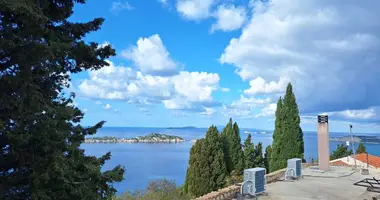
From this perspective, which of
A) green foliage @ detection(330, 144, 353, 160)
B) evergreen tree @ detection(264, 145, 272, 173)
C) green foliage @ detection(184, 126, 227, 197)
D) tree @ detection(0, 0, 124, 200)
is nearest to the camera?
tree @ detection(0, 0, 124, 200)

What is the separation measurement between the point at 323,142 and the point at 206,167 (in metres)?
5.23

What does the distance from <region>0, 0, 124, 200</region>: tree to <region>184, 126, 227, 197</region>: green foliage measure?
473 inches

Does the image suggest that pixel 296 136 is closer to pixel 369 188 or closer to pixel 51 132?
pixel 369 188

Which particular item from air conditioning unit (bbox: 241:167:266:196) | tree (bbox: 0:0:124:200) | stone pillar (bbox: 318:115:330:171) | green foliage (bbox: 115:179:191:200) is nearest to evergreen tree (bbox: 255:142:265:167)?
stone pillar (bbox: 318:115:330:171)

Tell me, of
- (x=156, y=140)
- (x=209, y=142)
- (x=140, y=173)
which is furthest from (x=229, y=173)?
(x=156, y=140)

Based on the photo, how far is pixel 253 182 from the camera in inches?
352

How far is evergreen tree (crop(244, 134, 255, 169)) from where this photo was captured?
66.8 feet

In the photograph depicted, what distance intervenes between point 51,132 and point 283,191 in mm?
7575

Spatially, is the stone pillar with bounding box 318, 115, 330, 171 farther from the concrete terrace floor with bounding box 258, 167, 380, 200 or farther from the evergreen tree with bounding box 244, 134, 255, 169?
the evergreen tree with bounding box 244, 134, 255, 169

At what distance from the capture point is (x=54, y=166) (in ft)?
13.2

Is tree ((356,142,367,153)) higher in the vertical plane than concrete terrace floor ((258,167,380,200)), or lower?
higher

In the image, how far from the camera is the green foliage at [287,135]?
20766mm

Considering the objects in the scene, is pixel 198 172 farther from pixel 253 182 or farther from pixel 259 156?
pixel 253 182

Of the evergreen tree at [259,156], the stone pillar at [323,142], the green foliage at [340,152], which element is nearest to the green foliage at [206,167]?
the evergreen tree at [259,156]
